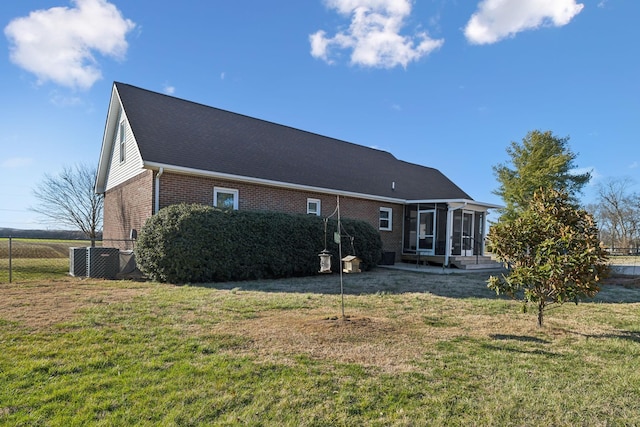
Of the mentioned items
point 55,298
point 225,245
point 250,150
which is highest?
point 250,150

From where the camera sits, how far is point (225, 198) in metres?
12.4

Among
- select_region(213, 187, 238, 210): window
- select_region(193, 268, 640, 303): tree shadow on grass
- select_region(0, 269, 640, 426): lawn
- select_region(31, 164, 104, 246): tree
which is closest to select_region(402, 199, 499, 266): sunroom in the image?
select_region(193, 268, 640, 303): tree shadow on grass

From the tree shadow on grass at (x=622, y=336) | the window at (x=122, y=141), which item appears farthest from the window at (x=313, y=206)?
the tree shadow on grass at (x=622, y=336)

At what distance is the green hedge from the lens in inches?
373

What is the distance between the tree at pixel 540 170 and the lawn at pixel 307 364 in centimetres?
1466

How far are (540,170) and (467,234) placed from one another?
6857 mm

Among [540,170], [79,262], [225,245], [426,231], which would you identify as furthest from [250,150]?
[540,170]

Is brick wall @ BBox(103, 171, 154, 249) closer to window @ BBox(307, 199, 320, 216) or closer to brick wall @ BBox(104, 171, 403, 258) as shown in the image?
brick wall @ BBox(104, 171, 403, 258)

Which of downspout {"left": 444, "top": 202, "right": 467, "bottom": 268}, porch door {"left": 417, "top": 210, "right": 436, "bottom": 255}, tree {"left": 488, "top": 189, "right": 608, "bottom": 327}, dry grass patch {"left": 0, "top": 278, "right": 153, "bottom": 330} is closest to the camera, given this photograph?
tree {"left": 488, "top": 189, "right": 608, "bottom": 327}

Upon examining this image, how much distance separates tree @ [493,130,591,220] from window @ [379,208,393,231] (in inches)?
294

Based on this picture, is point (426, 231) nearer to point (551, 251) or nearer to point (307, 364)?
point (551, 251)

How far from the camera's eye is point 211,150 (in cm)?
1302

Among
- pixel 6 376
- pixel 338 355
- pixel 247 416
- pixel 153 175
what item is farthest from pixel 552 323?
pixel 153 175

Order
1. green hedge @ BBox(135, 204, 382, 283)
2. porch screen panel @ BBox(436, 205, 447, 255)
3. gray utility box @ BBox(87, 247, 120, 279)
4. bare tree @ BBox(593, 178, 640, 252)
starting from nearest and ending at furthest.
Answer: green hedge @ BBox(135, 204, 382, 283), gray utility box @ BBox(87, 247, 120, 279), porch screen panel @ BBox(436, 205, 447, 255), bare tree @ BBox(593, 178, 640, 252)
